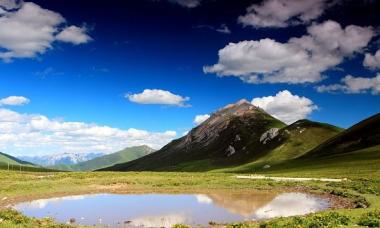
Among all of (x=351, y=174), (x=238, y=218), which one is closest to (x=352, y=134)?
(x=351, y=174)

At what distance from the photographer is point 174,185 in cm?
7050

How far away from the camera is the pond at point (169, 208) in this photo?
3991cm

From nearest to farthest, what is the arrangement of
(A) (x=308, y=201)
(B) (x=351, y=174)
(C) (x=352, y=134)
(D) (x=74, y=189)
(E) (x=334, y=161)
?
(A) (x=308, y=201), (D) (x=74, y=189), (B) (x=351, y=174), (E) (x=334, y=161), (C) (x=352, y=134)

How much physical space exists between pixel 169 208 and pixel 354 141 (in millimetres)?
113606

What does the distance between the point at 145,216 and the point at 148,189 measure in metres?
24.9

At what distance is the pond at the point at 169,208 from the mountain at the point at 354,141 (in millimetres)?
87796

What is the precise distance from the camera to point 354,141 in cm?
14600

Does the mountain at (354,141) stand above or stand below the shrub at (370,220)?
above

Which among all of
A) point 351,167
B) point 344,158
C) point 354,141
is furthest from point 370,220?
point 354,141

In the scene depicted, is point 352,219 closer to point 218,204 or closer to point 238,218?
point 238,218

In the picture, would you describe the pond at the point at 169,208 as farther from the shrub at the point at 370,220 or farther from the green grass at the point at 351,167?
the green grass at the point at 351,167

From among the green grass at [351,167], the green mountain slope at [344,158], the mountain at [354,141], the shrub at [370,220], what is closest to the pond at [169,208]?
the shrub at [370,220]

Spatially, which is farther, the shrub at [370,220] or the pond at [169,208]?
the pond at [169,208]

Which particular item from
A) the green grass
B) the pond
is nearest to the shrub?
the pond
